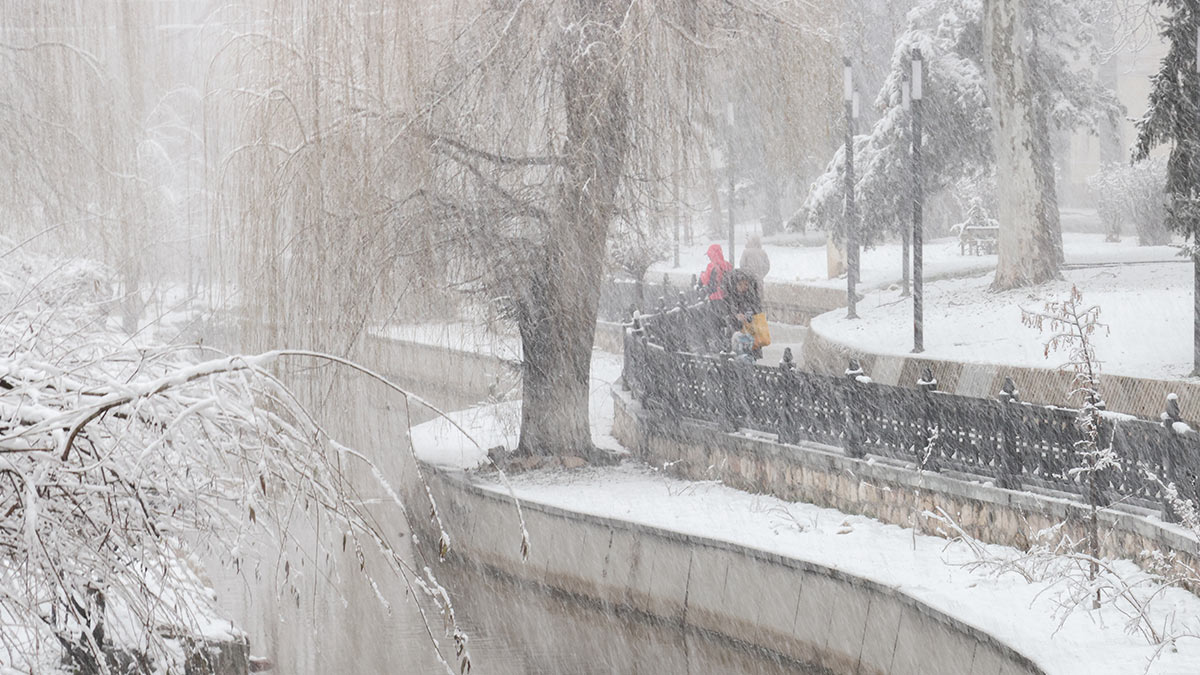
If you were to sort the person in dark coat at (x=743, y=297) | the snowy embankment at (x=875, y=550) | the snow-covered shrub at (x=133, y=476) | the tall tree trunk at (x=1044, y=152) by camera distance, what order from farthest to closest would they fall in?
1. the tall tree trunk at (x=1044, y=152)
2. the person in dark coat at (x=743, y=297)
3. the snowy embankment at (x=875, y=550)
4. the snow-covered shrub at (x=133, y=476)

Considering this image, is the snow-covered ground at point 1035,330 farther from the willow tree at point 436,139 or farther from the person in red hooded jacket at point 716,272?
the willow tree at point 436,139

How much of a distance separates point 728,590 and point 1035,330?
853 centimetres

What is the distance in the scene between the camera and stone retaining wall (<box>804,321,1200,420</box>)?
13.2 m

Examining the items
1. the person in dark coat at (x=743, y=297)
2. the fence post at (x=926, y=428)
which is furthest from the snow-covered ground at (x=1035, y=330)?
the fence post at (x=926, y=428)

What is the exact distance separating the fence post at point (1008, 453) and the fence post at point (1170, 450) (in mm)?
Result: 1397

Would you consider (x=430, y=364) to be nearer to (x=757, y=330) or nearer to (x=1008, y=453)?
(x=757, y=330)

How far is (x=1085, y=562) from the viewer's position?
9445 mm

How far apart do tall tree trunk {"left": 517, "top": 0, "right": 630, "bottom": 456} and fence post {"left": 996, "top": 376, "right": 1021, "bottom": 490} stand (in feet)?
14.9

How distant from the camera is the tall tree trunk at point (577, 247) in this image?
44.1ft

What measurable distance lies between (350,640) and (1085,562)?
19.3 ft

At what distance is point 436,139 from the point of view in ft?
44.2

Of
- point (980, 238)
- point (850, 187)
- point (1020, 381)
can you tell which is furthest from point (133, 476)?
point (980, 238)

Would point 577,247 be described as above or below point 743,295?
above

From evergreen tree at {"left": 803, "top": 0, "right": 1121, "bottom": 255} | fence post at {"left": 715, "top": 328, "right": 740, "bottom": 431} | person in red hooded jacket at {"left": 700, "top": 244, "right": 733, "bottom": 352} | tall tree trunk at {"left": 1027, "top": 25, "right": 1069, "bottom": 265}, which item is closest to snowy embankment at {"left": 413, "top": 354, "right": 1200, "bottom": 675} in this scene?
fence post at {"left": 715, "top": 328, "right": 740, "bottom": 431}
